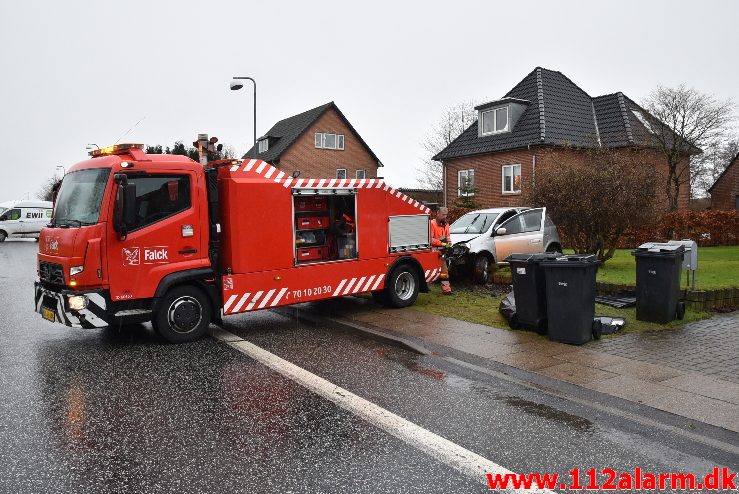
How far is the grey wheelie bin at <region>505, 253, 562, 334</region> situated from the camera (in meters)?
8.01

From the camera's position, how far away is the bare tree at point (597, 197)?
12.8 meters

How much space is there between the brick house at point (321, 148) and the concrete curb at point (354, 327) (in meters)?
37.1

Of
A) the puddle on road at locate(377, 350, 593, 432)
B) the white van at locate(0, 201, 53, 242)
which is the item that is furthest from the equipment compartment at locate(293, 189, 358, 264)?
the white van at locate(0, 201, 53, 242)

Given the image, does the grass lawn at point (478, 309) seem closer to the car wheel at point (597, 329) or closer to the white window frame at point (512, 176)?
the car wheel at point (597, 329)

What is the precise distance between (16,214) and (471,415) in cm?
3627

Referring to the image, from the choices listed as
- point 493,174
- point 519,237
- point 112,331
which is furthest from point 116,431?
point 493,174


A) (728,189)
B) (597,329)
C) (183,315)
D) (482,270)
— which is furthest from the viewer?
(728,189)

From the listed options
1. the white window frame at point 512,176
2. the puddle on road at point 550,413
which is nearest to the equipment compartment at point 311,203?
the puddle on road at point 550,413

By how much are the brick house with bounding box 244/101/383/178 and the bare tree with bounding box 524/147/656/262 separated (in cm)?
3482

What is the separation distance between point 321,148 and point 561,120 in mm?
22993

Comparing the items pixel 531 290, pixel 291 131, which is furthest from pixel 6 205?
pixel 531 290

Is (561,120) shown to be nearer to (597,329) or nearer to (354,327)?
(354,327)

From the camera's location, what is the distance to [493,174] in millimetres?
32094

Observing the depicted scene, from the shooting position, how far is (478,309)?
32.9ft
